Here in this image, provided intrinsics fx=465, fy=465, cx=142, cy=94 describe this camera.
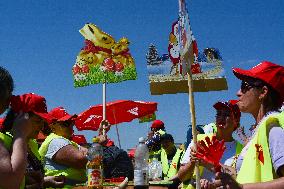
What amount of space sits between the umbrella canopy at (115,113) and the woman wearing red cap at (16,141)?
29.7 ft

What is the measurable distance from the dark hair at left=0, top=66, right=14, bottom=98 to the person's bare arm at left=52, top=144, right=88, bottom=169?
2.24 m

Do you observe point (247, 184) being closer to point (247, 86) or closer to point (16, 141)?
point (247, 86)

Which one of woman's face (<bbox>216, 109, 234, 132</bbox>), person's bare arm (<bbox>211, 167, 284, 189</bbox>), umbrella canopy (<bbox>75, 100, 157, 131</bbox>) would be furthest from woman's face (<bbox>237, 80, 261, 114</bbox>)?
umbrella canopy (<bbox>75, 100, 157, 131</bbox>)

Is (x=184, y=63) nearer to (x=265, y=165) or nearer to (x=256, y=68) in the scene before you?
(x=256, y=68)

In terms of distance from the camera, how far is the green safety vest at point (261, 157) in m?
2.53

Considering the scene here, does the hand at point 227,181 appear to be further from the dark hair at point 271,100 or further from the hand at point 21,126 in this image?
the hand at point 21,126

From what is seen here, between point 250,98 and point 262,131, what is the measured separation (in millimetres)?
558

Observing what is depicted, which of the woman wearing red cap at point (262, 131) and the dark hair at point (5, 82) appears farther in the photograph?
the dark hair at point (5, 82)

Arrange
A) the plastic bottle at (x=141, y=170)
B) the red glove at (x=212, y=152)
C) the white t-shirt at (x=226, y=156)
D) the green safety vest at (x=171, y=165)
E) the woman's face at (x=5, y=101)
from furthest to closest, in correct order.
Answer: the green safety vest at (x=171, y=165) < the white t-shirt at (x=226, y=156) < the plastic bottle at (x=141, y=170) < the woman's face at (x=5, y=101) < the red glove at (x=212, y=152)

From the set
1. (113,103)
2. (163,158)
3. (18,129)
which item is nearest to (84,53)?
(163,158)

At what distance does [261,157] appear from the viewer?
258 centimetres

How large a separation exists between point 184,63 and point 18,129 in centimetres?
112

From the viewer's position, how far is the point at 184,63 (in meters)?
2.91

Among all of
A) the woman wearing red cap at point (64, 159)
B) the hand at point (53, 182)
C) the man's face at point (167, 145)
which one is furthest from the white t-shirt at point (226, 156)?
the man's face at point (167, 145)
